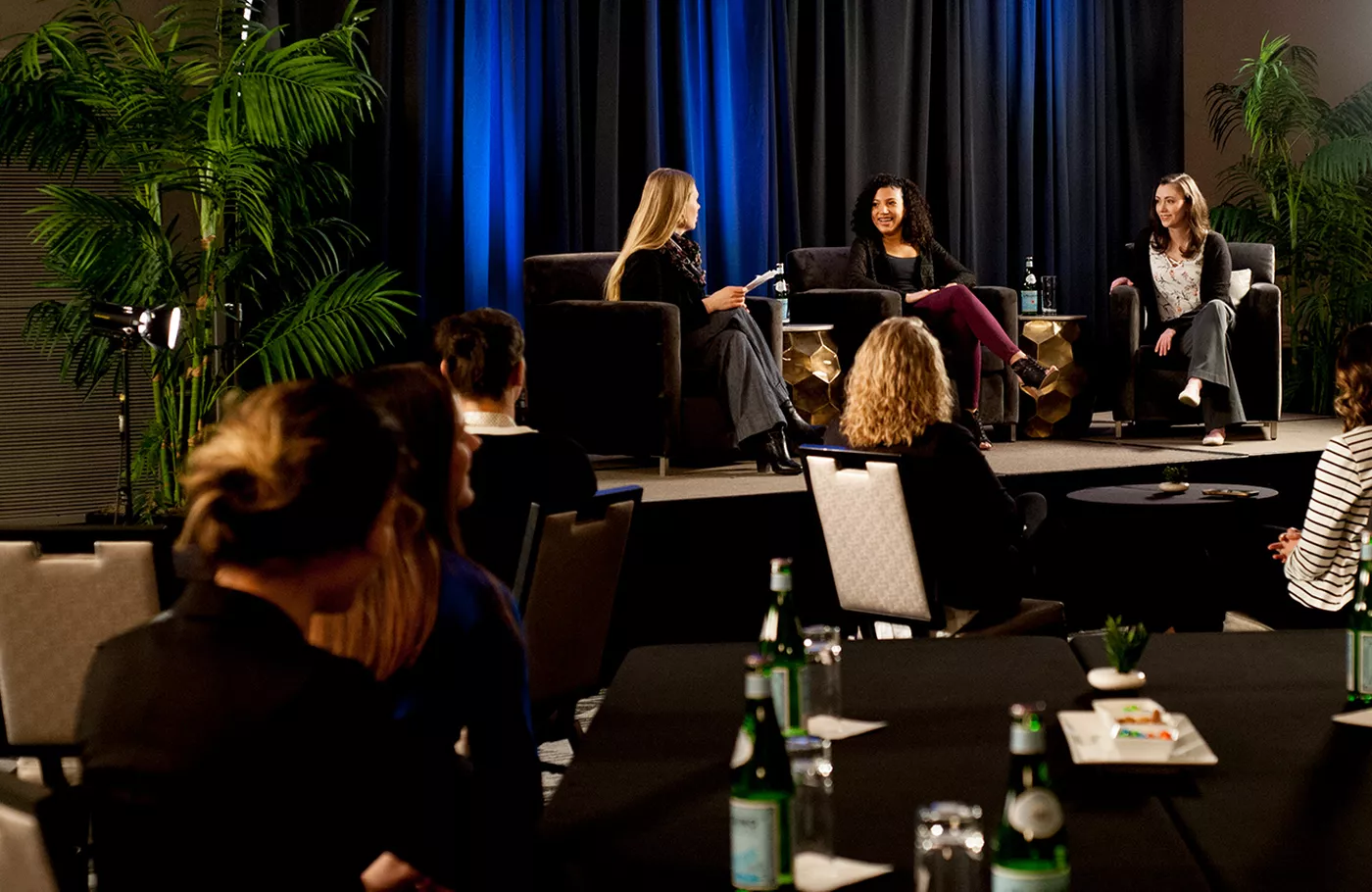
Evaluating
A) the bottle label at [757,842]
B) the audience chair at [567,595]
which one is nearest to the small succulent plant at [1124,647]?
the bottle label at [757,842]

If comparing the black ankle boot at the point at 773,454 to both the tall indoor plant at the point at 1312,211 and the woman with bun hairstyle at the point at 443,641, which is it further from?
the woman with bun hairstyle at the point at 443,641

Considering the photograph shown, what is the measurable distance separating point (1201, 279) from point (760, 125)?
2111 millimetres

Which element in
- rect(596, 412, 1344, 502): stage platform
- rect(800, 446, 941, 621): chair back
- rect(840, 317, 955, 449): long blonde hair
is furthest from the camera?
rect(596, 412, 1344, 502): stage platform

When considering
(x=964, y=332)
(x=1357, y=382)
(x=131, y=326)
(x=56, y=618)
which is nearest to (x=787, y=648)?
(x=56, y=618)

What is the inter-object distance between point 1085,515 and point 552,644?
283cm

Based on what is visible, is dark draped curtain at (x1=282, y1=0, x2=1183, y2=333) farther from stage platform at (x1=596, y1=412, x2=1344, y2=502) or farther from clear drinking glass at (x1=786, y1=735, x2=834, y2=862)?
clear drinking glass at (x1=786, y1=735, x2=834, y2=862)

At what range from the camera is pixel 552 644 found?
9.07 ft

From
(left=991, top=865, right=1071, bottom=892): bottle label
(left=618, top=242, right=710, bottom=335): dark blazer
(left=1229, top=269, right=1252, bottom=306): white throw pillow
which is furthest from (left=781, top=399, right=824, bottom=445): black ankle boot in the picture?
(left=991, top=865, right=1071, bottom=892): bottle label

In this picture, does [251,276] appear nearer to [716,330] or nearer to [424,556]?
[716,330]

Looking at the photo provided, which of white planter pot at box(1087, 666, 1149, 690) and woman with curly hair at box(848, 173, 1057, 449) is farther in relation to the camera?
woman with curly hair at box(848, 173, 1057, 449)

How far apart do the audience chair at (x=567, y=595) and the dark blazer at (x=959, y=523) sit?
0.75 m

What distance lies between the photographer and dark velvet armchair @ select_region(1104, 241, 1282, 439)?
6.30m

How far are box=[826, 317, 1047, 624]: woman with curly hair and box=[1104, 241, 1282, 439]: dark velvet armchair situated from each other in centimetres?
304

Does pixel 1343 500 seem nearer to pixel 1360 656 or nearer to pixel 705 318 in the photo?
pixel 1360 656
